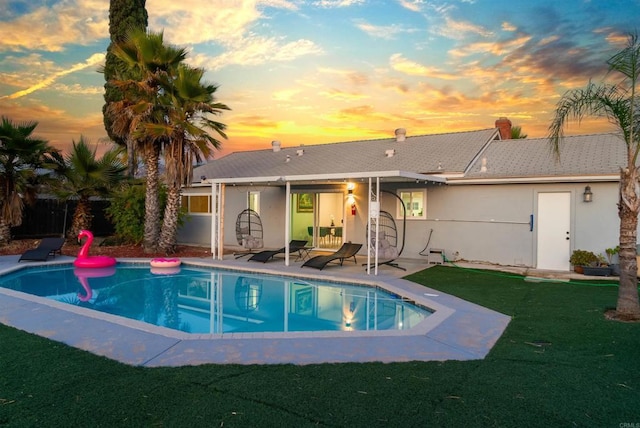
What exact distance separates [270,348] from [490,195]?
10.2m

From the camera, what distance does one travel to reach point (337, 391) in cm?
416

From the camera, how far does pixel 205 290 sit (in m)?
11.1

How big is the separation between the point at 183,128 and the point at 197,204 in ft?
18.5

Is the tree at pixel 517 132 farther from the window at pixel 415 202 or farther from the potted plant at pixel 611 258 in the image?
the potted plant at pixel 611 258

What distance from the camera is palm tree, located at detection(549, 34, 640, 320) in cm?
704

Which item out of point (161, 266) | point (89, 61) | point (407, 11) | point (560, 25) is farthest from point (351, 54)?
point (89, 61)

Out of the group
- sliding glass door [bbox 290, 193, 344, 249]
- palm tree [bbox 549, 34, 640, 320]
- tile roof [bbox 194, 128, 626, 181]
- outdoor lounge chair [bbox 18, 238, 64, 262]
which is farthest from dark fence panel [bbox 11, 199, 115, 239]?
palm tree [bbox 549, 34, 640, 320]

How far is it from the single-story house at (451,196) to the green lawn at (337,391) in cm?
658

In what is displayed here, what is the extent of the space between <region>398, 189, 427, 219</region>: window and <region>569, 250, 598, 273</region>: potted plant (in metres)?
4.53

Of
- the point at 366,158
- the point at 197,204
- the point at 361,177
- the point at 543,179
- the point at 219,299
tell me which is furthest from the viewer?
the point at 197,204

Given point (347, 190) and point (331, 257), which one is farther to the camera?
point (347, 190)

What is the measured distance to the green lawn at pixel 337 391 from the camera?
3609mm

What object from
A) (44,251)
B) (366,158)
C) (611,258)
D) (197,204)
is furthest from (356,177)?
(44,251)

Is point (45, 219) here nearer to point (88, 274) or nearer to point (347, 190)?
point (88, 274)
